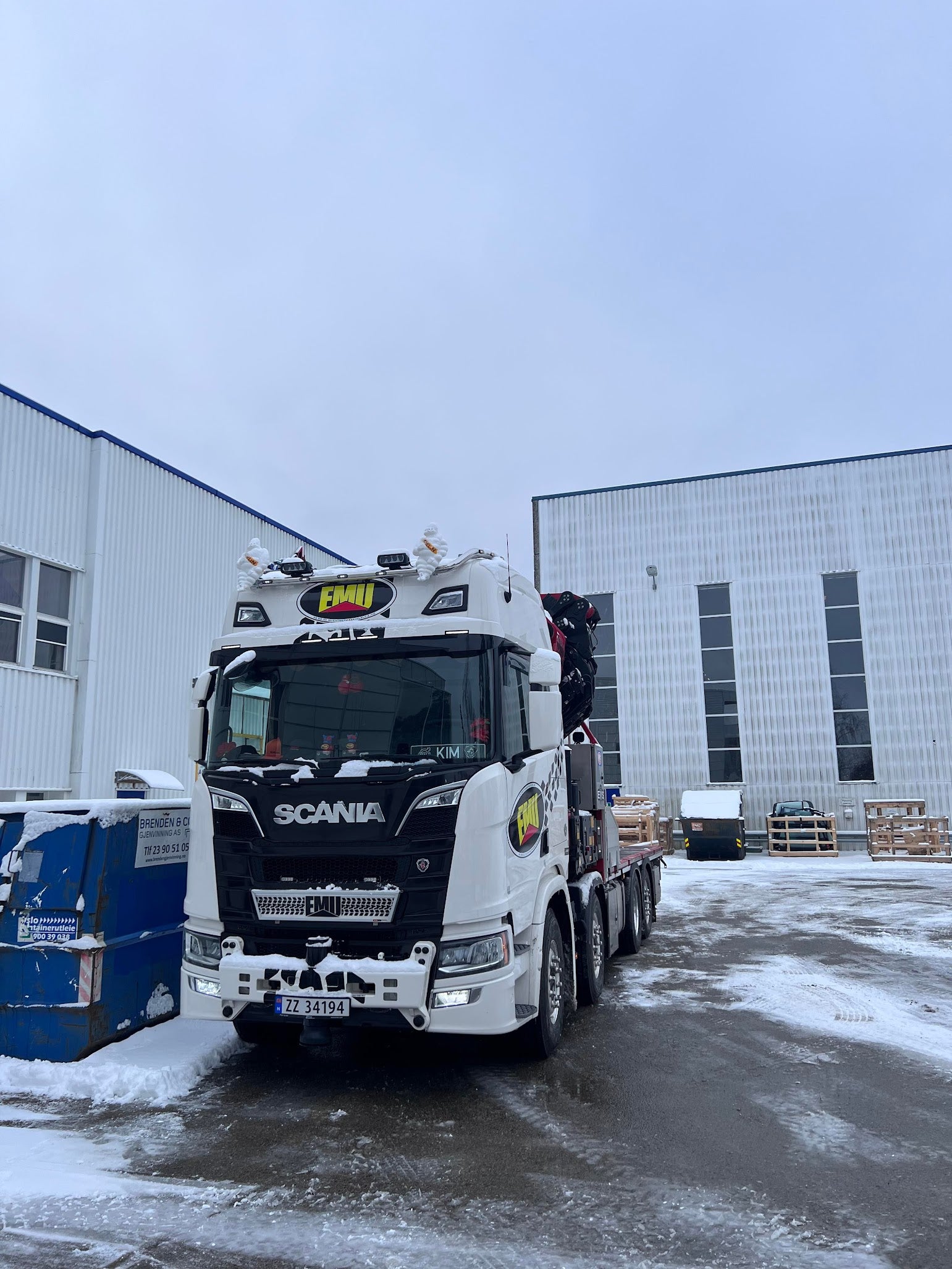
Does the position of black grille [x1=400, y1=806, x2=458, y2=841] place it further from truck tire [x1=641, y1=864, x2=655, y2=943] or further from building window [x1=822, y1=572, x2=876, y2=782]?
building window [x1=822, y1=572, x2=876, y2=782]

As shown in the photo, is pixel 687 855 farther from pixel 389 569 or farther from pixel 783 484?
pixel 389 569

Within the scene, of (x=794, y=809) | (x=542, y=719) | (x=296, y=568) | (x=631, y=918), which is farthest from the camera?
(x=794, y=809)

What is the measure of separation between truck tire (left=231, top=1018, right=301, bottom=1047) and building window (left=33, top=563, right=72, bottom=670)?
10119 millimetres

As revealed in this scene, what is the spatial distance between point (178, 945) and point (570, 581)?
2778cm

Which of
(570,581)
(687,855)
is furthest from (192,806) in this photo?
(570,581)

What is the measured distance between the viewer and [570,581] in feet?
112

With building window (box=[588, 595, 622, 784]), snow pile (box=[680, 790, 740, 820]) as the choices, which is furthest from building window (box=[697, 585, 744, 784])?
building window (box=[588, 595, 622, 784])

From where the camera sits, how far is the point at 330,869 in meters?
5.58

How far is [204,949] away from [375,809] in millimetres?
1558

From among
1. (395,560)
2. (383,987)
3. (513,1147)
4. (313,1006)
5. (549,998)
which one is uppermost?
(395,560)

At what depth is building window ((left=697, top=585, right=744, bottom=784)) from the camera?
3097cm

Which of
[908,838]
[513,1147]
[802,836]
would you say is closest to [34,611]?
[513,1147]

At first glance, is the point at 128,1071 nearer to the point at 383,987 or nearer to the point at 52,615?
the point at 383,987

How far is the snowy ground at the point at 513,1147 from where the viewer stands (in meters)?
3.84
